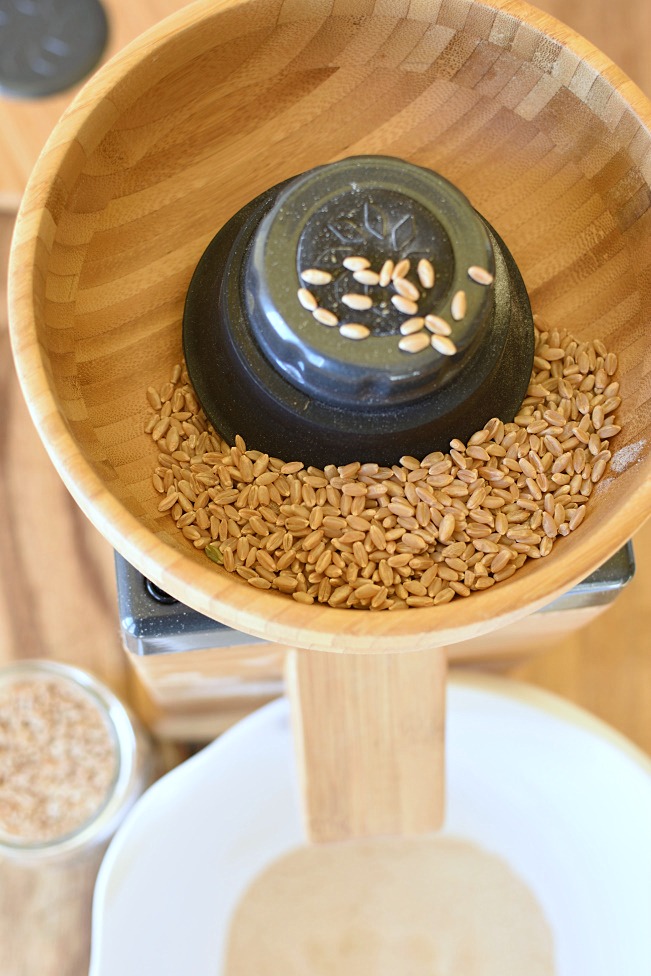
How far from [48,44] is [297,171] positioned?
1.80ft

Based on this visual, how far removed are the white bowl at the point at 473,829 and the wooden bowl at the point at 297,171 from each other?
42cm

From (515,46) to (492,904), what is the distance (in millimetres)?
868

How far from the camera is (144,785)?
1.20 m

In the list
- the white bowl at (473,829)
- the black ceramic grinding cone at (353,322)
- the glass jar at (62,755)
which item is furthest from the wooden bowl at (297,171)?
the glass jar at (62,755)

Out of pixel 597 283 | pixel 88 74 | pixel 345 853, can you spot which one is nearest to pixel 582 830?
pixel 345 853

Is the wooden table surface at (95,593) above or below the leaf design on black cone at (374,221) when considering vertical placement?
below

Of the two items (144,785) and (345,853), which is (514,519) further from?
(144,785)

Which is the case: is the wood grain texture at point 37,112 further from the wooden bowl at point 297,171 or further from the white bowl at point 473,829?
the white bowl at point 473,829

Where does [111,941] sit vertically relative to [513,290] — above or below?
below

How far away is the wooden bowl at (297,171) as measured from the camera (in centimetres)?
65

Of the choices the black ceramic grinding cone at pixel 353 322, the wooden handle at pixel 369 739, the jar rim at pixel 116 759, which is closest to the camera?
the black ceramic grinding cone at pixel 353 322

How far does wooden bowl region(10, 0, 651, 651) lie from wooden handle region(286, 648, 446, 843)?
20 cm

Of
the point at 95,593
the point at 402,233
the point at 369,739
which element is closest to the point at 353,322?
the point at 402,233

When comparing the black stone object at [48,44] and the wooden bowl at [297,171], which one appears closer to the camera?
the wooden bowl at [297,171]
